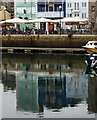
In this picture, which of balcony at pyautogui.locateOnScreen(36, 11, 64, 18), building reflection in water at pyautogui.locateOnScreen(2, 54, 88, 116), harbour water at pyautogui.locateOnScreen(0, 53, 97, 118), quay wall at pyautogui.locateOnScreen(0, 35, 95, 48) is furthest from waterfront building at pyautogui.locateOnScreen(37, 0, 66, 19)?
building reflection in water at pyautogui.locateOnScreen(2, 54, 88, 116)

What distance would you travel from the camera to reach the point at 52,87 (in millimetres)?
27953

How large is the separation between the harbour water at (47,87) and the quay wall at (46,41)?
4.77 meters

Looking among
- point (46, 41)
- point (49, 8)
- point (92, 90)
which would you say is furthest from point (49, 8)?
point (92, 90)

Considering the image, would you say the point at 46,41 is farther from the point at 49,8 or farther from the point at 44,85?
the point at 44,85

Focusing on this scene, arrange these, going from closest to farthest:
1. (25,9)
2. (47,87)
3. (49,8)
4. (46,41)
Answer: (47,87) < (46,41) < (49,8) < (25,9)

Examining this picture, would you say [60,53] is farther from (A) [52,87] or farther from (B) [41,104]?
(B) [41,104]

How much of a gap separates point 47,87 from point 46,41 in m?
21.8

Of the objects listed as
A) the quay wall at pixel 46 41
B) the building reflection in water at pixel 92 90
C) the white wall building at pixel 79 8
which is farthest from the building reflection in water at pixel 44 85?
the white wall building at pixel 79 8

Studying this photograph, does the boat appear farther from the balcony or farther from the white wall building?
the white wall building

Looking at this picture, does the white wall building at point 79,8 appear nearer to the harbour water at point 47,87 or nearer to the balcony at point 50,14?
the balcony at point 50,14

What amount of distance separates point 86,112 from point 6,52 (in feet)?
95.8

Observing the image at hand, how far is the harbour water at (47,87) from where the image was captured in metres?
21.0

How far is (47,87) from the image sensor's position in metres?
27.9

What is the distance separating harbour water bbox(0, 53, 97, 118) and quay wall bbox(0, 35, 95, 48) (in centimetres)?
477
